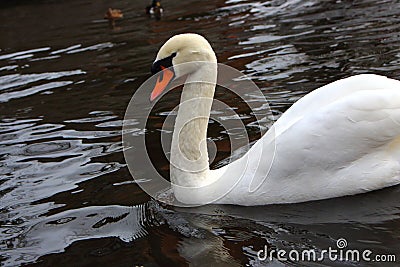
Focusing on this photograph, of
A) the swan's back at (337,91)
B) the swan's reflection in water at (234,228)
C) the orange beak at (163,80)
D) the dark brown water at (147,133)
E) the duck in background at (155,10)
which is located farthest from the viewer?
the duck in background at (155,10)

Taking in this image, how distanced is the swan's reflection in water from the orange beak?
0.91m

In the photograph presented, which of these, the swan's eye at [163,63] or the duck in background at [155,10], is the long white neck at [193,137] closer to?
the swan's eye at [163,63]

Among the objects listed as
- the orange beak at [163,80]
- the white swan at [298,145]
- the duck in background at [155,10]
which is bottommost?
the white swan at [298,145]

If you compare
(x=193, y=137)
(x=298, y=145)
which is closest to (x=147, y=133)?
(x=193, y=137)

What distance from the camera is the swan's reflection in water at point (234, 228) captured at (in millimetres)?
4480

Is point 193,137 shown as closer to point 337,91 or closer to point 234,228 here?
point 234,228

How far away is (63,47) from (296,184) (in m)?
9.15

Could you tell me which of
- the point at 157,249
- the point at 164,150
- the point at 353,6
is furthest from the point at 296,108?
the point at 353,6

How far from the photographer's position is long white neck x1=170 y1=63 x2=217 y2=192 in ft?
16.6

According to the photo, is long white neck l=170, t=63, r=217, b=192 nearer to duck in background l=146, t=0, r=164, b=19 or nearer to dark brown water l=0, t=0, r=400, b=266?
dark brown water l=0, t=0, r=400, b=266

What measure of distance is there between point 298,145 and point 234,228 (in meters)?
0.74

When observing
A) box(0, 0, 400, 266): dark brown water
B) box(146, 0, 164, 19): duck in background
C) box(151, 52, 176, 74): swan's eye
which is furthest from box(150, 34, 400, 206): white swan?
box(146, 0, 164, 19): duck in background

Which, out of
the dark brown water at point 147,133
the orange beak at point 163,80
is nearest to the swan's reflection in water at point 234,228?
the dark brown water at point 147,133

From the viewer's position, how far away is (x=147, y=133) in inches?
284
